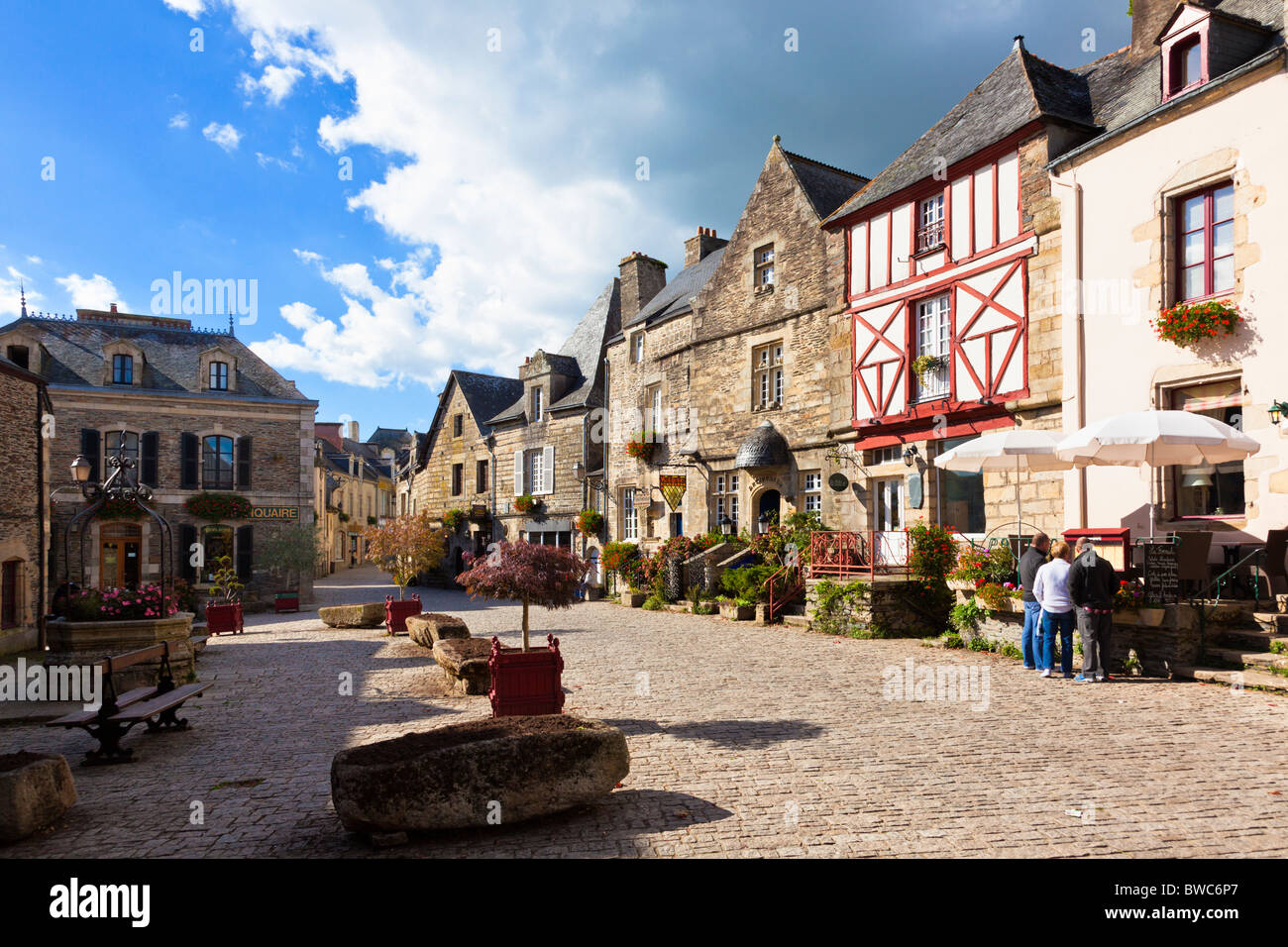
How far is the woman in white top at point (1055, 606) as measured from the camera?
8977 mm

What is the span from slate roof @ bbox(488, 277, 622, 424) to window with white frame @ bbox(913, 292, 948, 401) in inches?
519

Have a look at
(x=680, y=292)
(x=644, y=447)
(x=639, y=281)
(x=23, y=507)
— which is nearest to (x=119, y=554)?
(x=23, y=507)

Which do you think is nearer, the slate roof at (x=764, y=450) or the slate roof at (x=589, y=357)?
the slate roof at (x=764, y=450)

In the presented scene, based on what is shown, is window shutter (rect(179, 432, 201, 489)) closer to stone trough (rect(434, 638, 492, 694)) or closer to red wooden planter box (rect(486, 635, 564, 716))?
stone trough (rect(434, 638, 492, 694))

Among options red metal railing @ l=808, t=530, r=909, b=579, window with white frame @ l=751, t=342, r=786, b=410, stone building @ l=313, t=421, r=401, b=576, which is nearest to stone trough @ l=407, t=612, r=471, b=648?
red metal railing @ l=808, t=530, r=909, b=579

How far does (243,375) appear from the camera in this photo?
25.0 m

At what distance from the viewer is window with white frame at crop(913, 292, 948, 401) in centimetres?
1440

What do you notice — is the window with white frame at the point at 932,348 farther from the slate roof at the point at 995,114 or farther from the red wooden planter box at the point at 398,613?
the red wooden planter box at the point at 398,613

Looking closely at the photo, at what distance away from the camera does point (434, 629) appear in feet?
38.5

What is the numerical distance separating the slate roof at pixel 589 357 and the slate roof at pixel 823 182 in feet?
32.2

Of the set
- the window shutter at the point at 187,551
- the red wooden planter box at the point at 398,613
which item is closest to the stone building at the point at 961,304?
the red wooden planter box at the point at 398,613

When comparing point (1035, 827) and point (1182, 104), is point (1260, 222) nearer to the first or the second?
point (1182, 104)

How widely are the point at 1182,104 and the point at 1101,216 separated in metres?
1.65
